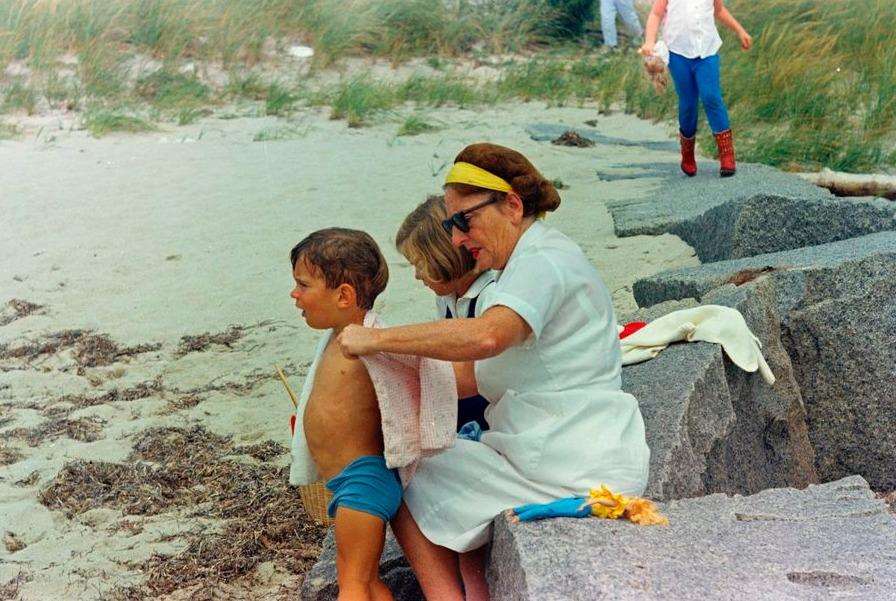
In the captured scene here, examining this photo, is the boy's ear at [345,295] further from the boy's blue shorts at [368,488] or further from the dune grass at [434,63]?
the dune grass at [434,63]

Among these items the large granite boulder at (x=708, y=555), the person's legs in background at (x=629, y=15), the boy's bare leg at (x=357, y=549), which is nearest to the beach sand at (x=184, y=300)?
the boy's bare leg at (x=357, y=549)

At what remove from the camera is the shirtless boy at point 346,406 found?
9.94 feet

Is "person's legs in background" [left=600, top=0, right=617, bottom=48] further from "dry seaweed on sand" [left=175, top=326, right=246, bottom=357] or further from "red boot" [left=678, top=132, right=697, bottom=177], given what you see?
"dry seaweed on sand" [left=175, top=326, right=246, bottom=357]

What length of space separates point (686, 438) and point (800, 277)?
1421mm

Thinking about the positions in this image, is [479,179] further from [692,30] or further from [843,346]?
[692,30]

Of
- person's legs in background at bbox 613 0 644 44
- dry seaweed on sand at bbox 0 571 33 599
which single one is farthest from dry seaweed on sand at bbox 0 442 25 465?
person's legs in background at bbox 613 0 644 44

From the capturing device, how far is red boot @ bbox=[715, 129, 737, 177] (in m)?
7.89

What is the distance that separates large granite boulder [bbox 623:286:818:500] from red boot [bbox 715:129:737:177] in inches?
141

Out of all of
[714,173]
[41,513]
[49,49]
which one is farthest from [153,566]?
[49,49]

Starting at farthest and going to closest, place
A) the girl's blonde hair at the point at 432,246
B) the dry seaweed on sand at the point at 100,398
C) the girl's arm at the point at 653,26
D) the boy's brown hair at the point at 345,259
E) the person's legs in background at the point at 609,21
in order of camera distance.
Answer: the person's legs in background at the point at 609,21
the girl's arm at the point at 653,26
the dry seaweed on sand at the point at 100,398
the girl's blonde hair at the point at 432,246
the boy's brown hair at the point at 345,259

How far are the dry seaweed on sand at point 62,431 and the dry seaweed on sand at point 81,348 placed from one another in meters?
0.78

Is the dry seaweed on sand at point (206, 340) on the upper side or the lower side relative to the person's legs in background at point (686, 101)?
lower

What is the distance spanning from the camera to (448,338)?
2.79 meters

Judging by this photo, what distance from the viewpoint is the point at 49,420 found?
5.03m
